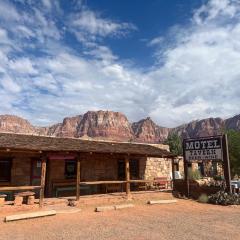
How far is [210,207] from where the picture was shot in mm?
14445

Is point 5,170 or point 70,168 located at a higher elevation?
point 70,168

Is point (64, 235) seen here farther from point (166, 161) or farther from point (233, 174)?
point (233, 174)

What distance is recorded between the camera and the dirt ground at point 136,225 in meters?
8.71

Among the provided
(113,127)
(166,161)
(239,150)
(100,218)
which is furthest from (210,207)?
(113,127)

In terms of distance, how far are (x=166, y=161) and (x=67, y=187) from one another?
32.8 ft

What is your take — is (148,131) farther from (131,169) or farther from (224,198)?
(224,198)

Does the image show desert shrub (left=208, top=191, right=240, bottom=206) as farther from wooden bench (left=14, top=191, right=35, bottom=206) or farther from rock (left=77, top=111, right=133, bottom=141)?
rock (left=77, top=111, right=133, bottom=141)

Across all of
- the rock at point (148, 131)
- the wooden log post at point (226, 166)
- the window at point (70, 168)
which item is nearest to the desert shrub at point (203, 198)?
the wooden log post at point (226, 166)

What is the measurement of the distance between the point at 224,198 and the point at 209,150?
2.68 metres

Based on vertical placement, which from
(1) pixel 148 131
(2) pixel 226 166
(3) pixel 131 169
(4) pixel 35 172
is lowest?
(4) pixel 35 172

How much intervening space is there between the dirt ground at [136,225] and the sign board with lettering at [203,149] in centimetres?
329

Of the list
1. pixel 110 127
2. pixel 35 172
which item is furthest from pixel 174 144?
pixel 110 127

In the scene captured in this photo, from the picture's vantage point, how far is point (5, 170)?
629 inches

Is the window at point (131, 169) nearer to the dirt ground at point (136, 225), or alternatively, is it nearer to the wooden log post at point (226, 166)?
the dirt ground at point (136, 225)
